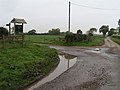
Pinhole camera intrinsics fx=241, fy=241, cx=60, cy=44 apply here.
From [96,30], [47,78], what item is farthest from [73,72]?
[96,30]

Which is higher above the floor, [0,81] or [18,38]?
[18,38]

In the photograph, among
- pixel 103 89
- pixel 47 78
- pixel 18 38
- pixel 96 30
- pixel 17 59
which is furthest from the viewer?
pixel 96 30

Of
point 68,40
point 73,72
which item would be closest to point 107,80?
point 73,72

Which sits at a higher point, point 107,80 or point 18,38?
point 18,38

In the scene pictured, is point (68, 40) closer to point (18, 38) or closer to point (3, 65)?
A: point (18, 38)

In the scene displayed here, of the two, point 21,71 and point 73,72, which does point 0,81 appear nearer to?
point 21,71

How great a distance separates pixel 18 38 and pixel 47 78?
1114 cm

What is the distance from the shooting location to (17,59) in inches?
579

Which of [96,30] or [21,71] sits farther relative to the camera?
[96,30]

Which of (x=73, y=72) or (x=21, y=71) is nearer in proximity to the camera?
(x=21, y=71)

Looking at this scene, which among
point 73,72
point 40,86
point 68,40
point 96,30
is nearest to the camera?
point 40,86

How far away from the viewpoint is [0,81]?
9.81 meters

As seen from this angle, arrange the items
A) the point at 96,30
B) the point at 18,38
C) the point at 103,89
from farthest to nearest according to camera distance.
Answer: the point at 96,30
the point at 18,38
the point at 103,89

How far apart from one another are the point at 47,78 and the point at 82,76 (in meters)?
1.82
